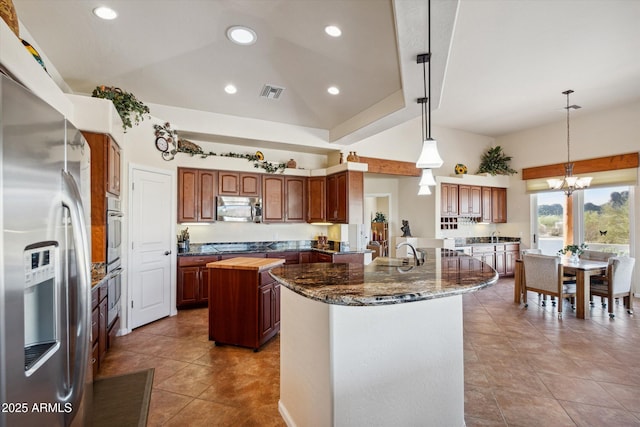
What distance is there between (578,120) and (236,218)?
731 centimetres

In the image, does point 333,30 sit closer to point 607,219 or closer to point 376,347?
point 376,347

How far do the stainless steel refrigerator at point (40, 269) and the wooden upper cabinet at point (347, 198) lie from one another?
459cm

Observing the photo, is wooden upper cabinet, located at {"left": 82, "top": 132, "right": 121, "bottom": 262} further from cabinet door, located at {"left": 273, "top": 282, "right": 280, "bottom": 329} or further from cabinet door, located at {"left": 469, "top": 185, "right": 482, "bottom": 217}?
cabinet door, located at {"left": 469, "top": 185, "right": 482, "bottom": 217}

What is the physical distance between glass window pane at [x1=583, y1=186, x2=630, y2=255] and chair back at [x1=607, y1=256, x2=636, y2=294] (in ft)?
5.71

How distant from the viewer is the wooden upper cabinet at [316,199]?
5.96 meters

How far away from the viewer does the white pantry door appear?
4.01 metres

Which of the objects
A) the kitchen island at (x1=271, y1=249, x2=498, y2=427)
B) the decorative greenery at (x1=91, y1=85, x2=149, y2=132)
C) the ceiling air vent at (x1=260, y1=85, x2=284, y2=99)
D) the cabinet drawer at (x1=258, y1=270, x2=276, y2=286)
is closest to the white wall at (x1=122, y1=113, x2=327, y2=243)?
the decorative greenery at (x1=91, y1=85, x2=149, y2=132)

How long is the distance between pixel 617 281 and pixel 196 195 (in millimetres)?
6482

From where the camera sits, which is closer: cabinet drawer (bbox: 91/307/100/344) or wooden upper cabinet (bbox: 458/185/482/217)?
cabinet drawer (bbox: 91/307/100/344)

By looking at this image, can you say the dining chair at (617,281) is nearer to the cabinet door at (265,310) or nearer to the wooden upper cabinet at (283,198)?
the cabinet door at (265,310)

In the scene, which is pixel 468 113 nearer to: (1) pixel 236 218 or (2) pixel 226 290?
(1) pixel 236 218

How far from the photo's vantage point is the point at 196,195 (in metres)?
5.10

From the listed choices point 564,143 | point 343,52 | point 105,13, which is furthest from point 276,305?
point 564,143

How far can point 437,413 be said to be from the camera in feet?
5.92
